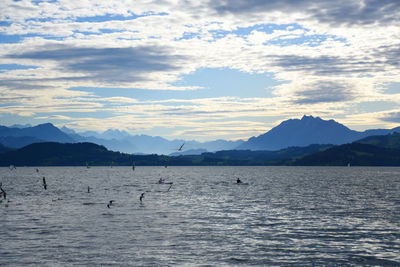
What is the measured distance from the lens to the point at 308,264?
124 ft

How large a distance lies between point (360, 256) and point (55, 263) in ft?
98.6

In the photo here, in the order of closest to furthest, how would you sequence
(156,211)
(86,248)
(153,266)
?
(153,266)
(86,248)
(156,211)

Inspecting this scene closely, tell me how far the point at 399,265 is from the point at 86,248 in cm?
3179

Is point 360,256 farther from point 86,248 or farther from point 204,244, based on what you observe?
point 86,248

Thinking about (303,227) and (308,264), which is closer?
(308,264)

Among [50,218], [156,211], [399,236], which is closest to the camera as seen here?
[399,236]

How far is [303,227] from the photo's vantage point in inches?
2280

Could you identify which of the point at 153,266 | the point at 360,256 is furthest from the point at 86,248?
the point at 360,256

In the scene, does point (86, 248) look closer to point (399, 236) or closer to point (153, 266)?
point (153, 266)

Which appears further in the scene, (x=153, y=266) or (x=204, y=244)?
(x=204, y=244)

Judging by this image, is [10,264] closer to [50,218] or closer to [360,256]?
[50,218]

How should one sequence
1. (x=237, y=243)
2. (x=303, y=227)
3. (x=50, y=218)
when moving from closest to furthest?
(x=237, y=243) < (x=303, y=227) < (x=50, y=218)

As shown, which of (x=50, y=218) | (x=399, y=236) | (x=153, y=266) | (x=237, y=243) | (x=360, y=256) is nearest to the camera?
(x=153, y=266)

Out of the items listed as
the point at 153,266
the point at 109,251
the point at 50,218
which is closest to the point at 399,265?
the point at 153,266
